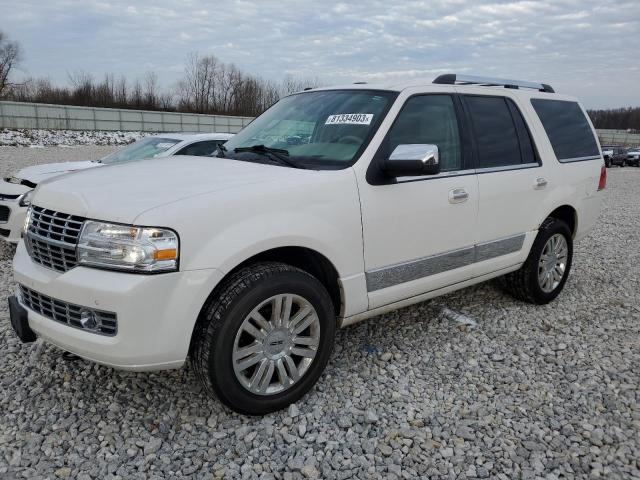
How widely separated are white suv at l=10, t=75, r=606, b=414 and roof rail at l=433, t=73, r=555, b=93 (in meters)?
0.03

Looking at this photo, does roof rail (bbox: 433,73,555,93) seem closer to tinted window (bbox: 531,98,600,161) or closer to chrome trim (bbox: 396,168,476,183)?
tinted window (bbox: 531,98,600,161)

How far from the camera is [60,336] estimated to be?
2607mm

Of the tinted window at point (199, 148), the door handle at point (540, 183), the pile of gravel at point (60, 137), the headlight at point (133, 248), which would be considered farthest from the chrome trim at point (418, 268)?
the pile of gravel at point (60, 137)

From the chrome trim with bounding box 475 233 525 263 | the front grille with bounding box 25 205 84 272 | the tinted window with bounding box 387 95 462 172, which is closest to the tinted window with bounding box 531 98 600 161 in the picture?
the chrome trim with bounding box 475 233 525 263

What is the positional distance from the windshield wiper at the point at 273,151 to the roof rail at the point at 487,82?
1286 mm

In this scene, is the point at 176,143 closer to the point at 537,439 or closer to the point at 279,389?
the point at 279,389

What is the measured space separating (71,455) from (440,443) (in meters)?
1.87

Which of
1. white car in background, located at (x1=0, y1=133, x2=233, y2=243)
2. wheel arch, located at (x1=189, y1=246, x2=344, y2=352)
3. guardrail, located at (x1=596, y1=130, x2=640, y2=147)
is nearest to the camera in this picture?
wheel arch, located at (x1=189, y1=246, x2=344, y2=352)

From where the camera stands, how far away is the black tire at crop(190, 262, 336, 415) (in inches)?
103

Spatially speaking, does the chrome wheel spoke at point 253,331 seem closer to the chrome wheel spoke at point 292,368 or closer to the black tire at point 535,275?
the chrome wheel spoke at point 292,368

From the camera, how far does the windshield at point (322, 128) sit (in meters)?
3.28

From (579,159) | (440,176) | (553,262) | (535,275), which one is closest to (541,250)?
(535,275)

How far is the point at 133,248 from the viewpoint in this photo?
95.2 inches

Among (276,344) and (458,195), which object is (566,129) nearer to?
(458,195)
